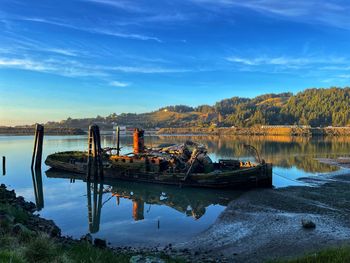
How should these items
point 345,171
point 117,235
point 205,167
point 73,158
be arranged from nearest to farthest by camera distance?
point 117,235
point 205,167
point 345,171
point 73,158

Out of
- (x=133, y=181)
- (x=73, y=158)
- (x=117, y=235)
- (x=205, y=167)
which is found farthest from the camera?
(x=73, y=158)

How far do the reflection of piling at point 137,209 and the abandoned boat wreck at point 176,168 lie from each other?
21.9 ft

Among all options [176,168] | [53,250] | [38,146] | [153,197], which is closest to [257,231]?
[53,250]

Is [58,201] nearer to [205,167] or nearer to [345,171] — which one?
[205,167]

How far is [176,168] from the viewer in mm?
35250

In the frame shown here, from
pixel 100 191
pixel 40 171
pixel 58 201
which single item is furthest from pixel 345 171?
pixel 40 171

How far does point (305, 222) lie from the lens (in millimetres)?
19156

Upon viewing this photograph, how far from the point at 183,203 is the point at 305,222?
10.4m

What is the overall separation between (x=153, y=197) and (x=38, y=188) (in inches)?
487

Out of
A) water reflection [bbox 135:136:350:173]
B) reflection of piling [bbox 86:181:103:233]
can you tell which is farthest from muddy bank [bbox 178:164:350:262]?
water reflection [bbox 135:136:350:173]

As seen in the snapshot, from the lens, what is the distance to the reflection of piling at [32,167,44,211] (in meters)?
27.3

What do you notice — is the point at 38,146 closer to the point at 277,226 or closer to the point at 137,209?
the point at 137,209

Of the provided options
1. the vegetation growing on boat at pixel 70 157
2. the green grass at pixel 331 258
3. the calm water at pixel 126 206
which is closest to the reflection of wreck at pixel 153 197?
the calm water at pixel 126 206

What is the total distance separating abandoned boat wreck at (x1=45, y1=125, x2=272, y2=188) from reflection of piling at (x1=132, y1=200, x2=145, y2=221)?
6.66 m
